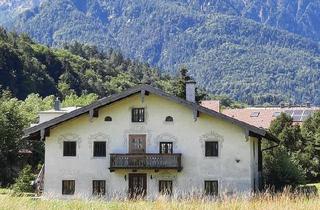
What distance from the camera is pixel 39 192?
141 feet

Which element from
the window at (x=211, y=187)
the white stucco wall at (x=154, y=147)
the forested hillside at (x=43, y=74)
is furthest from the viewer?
the forested hillside at (x=43, y=74)

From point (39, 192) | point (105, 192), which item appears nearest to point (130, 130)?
point (105, 192)

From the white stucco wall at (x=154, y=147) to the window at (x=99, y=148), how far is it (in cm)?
25

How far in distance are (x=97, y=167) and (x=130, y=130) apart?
2930 mm

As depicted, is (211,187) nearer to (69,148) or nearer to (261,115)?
(69,148)

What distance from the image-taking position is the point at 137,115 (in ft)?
138

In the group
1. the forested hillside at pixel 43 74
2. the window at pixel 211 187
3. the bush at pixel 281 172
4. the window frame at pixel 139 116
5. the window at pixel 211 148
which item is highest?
the forested hillside at pixel 43 74

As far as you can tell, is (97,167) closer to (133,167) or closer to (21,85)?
(133,167)

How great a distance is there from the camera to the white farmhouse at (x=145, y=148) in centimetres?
4031

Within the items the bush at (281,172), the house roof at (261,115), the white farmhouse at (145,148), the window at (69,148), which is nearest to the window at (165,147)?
the white farmhouse at (145,148)

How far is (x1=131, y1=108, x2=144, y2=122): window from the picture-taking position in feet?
137

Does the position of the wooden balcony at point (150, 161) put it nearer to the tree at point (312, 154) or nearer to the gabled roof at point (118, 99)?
the gabled roof at point (118, 99)

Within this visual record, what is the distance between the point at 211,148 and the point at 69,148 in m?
8.52

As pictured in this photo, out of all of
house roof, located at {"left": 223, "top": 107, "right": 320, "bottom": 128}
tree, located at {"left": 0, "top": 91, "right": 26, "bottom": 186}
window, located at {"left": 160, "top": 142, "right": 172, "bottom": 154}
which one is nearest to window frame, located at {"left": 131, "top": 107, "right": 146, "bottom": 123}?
window, located at {"left": 160, "top": 142, "right": 172, "bottom": 154}
